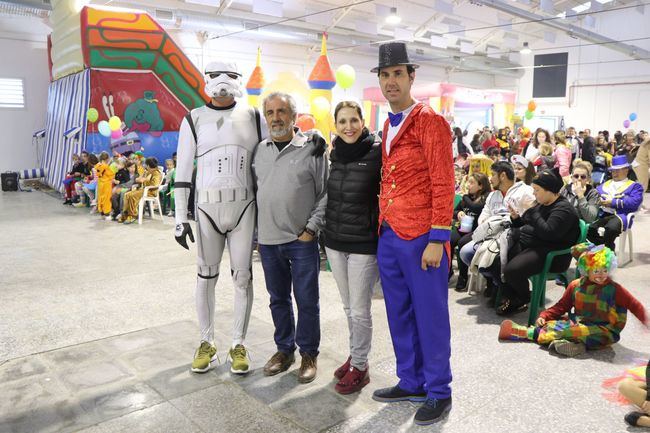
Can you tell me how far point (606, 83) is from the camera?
22.1 m

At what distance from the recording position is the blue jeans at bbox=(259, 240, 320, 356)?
2893 millimetres

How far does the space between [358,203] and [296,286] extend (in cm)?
62

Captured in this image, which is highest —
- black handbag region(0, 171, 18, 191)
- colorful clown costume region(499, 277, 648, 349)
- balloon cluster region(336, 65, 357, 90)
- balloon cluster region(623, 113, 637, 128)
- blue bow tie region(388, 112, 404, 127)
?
balloon cluster region(336, 65, 357, 90)

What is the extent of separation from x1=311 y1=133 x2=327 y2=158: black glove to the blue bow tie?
1.54ft

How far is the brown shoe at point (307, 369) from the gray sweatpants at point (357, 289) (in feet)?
0.86

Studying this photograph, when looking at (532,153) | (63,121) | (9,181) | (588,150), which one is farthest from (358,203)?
(9,181)

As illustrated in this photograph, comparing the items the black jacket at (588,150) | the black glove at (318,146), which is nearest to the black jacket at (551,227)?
the black glove at (318,146)

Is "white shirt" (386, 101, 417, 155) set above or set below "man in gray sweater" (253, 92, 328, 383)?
above

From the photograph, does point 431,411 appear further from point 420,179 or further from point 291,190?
point 291,190

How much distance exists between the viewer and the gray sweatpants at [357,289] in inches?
107

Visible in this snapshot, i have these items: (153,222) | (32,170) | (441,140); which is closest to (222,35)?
(32,170)

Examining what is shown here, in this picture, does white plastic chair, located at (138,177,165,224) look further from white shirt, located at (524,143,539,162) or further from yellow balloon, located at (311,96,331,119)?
white shirt, located at (524,143,539,162)

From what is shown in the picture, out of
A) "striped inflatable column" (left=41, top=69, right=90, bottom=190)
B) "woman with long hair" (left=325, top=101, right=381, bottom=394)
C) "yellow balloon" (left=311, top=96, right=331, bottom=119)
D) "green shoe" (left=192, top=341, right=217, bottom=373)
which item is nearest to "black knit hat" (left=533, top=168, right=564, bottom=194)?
"woman with long hair" (left=325, top=101, right=381, bottom=394)

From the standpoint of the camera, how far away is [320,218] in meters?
2.86
